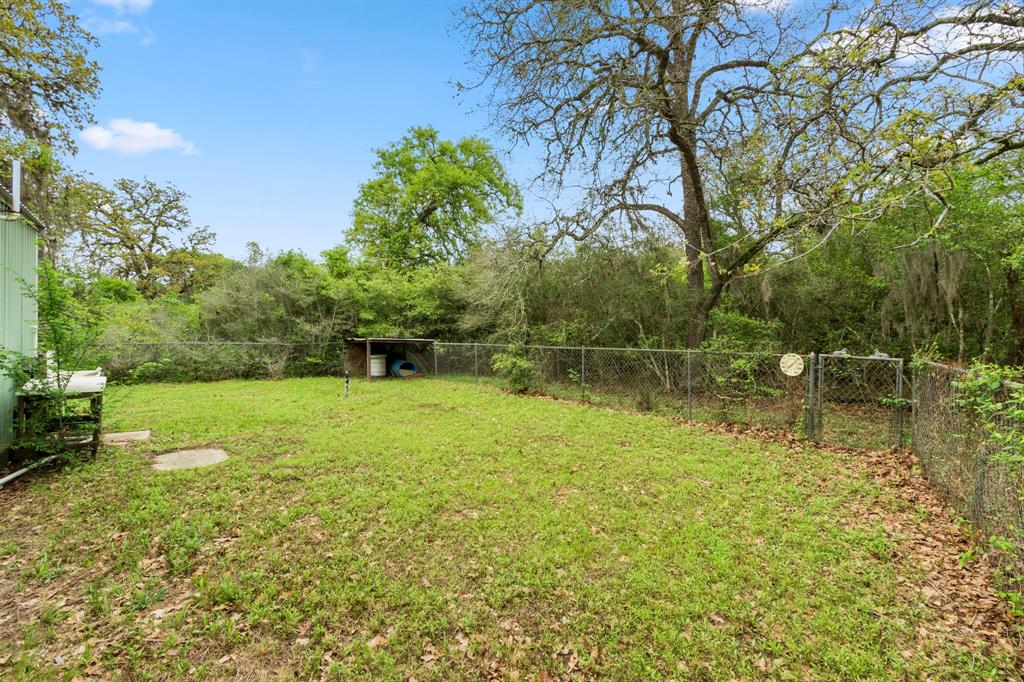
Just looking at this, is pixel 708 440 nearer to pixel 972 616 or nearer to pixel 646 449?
pixel 646 449

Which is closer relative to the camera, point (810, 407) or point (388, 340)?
point (810, 407)

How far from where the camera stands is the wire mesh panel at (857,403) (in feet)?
18.0

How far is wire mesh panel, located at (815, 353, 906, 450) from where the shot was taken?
548 centimetres

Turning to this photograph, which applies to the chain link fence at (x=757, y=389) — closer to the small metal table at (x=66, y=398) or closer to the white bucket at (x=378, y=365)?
the white bucket at (x=378, y=365)

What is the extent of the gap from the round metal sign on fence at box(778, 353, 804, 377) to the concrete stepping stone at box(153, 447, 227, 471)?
7407mm

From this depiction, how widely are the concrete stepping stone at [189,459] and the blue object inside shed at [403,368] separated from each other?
7650 millimetres

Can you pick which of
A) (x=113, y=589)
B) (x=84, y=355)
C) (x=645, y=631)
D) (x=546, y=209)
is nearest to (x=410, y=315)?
(x=546, y=209)

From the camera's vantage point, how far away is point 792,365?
5.84 meters

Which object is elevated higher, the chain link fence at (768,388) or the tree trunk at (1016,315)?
the tree trunk at (1016,315)

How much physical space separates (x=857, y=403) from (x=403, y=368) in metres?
11.3

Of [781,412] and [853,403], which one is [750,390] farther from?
[853,403]

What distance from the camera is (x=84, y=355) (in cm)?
455

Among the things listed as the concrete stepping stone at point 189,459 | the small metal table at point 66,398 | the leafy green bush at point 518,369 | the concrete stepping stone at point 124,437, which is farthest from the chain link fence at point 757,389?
the small metal table at point 66,398

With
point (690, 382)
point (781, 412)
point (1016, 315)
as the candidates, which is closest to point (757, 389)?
point (781, 412)
